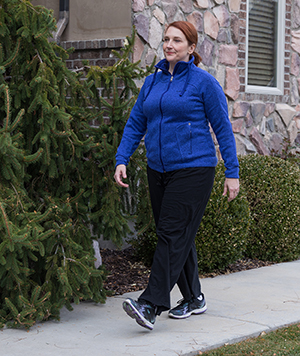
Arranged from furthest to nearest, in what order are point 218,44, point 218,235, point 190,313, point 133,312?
1. point 218,44
2. point 218,235
3. point 190,313
4. point 133,312

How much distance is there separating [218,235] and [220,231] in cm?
7

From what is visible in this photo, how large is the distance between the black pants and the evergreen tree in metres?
0.49

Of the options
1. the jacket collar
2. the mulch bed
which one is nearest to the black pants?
the jacket collar

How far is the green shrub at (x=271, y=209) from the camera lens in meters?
6.46

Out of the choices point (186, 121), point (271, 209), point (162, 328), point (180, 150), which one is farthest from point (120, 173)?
point (271, 209)

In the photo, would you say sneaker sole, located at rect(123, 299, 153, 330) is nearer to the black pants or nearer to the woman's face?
the black pants

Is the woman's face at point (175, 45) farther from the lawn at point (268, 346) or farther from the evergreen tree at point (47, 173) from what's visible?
the lawn at point (268, 346)

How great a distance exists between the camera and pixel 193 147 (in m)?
3.92

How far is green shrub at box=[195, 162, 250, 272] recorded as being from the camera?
5.64 meters

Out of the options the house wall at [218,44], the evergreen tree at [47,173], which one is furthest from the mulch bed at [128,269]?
the house wall at [218,44]

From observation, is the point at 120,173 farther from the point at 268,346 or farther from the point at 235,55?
the point at 235,55

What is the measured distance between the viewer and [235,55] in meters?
7.47

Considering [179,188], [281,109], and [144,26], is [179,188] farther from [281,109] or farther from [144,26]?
[281,109]

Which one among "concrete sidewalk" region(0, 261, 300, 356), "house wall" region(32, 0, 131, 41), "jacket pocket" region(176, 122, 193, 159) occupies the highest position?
"house wall" region(32, 0, 131, 41)
